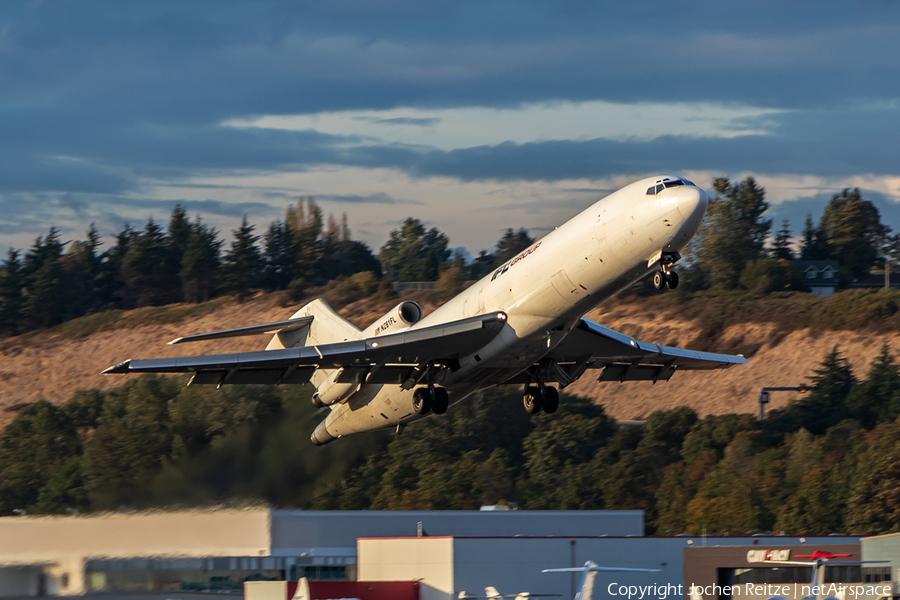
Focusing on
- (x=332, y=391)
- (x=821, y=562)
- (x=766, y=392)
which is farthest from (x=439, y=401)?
(x=766, y=392)

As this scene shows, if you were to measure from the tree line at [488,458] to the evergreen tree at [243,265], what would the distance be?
4918 centimetres

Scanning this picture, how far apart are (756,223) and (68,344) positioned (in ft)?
228

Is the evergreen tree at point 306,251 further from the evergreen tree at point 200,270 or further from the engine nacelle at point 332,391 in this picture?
the engine nacelle at point 332,391

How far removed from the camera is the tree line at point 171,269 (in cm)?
11519

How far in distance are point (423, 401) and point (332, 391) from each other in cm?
390

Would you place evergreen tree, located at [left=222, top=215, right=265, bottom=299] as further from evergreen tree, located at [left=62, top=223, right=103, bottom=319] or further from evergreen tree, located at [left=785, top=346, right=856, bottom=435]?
evergreen tree, located at [left=785, top=346, right=856, bottom=435]

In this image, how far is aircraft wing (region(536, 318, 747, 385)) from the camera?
29875 millimetres

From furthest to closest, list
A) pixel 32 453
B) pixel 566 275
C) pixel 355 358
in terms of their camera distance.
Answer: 1. pixel 32 453
2. pixel 355 358
3. pixel 566 275

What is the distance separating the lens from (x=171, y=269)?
122188 millimetres

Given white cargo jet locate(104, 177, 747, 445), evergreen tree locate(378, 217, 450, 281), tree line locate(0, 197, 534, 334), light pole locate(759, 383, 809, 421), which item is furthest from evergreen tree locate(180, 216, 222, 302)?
white cargo jet locate(104, 177, 747, 445)

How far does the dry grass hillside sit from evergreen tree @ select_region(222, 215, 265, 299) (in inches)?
317

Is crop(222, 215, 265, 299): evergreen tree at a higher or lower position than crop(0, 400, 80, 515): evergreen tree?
higher

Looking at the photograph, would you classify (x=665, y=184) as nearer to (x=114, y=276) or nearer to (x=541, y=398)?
(x=541, y=398)

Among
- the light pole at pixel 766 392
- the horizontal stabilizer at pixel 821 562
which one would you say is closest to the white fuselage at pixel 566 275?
the horizontal stabilizer at pixel 821 562
